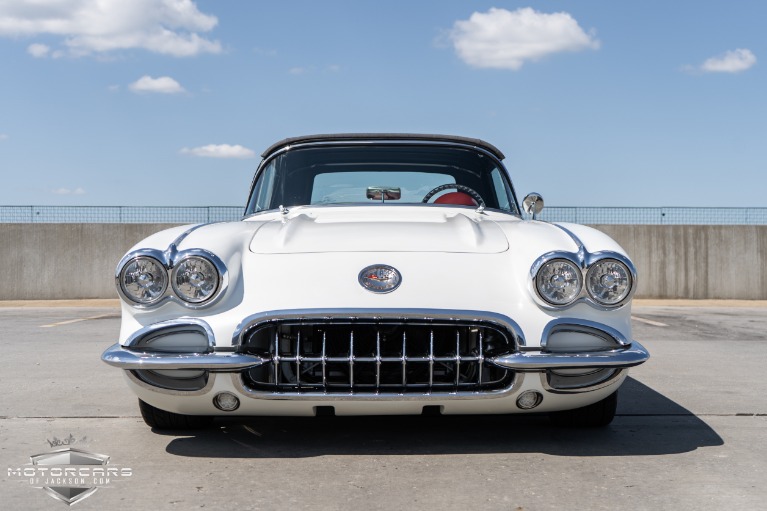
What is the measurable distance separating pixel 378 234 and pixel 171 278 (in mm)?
855

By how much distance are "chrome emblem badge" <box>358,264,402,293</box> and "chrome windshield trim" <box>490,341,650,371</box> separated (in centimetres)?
46

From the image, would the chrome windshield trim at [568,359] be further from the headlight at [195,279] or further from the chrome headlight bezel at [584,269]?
the headlight at [195,279]

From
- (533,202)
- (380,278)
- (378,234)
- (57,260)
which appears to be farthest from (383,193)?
(57,260)

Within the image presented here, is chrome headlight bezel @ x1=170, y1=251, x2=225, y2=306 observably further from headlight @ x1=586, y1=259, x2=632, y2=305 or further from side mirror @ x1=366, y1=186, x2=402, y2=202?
side mirror @ x1=366, y1=186, x2=402, y2=202

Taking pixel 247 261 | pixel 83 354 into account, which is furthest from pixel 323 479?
pixel 83 354

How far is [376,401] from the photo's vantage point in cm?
318

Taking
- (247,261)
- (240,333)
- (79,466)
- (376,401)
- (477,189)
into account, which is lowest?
(79,466)

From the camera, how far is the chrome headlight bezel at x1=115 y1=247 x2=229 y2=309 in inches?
129

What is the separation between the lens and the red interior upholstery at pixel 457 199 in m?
4.77

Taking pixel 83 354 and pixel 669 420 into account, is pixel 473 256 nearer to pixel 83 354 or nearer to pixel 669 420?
pixel 669 420

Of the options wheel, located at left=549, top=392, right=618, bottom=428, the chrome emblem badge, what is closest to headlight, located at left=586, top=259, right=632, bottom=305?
wheel, located at left=549, top=392, right=618, bottom=428

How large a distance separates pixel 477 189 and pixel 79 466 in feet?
8.40

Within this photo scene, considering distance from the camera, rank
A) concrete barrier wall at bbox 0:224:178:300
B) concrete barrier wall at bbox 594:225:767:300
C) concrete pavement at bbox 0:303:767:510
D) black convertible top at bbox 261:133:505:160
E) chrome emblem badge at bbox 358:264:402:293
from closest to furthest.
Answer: concrete pavement at bbox 0:303:767:510, chrome emblem badge at bbox 358:264:402:293, black convertible top at bbox 261:133:505:160, concrete barrier wall at bbox 0:224:178:300, concrete barrier wall at bbox 594:225:767:300

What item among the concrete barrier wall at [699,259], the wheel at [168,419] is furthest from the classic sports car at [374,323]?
the concrete barrier wall at [699,259]
